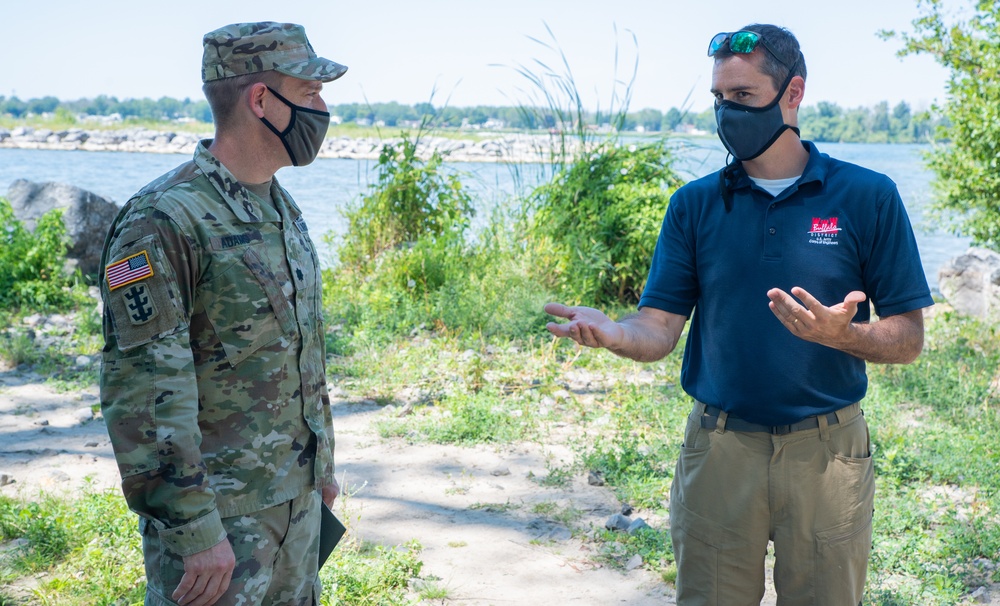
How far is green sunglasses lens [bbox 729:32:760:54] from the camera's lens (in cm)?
242

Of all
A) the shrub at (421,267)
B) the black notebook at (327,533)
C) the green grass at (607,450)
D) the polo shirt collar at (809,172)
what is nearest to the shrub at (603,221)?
the shrub at (421,267)

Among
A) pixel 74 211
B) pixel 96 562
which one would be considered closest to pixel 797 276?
pixel 96 562

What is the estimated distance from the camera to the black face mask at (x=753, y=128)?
8.11 feet

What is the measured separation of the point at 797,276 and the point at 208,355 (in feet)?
5.12

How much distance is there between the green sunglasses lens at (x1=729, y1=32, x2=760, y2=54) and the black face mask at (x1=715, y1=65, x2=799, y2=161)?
155 mm

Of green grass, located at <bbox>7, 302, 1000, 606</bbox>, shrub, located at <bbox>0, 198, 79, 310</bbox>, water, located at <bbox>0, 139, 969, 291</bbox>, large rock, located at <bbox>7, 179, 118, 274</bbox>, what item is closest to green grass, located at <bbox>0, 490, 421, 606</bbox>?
green grass, located at <bbox>7, 302, 1000, 606</bbox>

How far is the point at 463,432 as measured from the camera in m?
5.19

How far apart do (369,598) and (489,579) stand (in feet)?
1.85

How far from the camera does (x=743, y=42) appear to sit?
8.00 ft

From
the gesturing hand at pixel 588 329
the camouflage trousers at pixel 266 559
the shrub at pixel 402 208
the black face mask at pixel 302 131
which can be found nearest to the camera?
the camouflage trousers at pixel 266 559

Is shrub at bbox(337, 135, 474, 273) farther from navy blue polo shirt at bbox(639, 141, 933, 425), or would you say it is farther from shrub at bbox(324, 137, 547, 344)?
navy blue polo shirt at bbox(639, 141, 933, 425)

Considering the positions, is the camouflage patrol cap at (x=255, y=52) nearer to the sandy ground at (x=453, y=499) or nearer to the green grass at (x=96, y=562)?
the green grass at (x=96, y=562)

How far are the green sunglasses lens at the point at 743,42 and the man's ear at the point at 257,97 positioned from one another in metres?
1.33

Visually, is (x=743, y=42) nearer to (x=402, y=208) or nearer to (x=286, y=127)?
(x=286, y=127)
